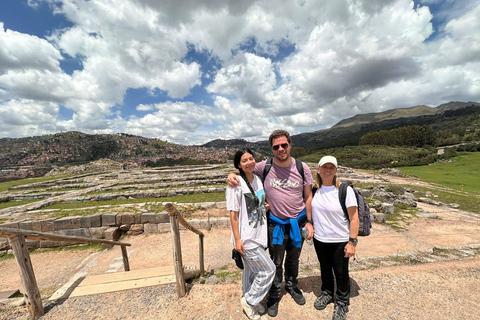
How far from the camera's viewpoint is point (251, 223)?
2744 mm

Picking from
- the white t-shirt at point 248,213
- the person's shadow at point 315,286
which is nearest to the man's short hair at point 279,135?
the white t-shirt at point 248,213

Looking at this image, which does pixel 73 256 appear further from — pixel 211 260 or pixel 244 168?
pixel 244 168

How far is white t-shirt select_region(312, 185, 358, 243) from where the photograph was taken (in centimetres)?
282

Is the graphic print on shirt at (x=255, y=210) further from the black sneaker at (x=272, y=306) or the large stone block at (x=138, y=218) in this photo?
the large stone block at (x=138, y=218)

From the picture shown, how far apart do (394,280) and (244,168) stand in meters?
4.17

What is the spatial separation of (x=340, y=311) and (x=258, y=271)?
160 cm

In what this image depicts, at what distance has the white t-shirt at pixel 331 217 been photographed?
9.25ft

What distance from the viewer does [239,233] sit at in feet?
9.18

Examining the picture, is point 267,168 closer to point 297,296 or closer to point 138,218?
point 297,296

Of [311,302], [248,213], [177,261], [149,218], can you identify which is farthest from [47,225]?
[311,302]

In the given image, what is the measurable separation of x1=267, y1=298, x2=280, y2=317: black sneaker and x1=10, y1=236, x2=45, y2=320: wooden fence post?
3886 millimetres

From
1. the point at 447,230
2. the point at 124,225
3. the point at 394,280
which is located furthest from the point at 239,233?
the point at 447,230

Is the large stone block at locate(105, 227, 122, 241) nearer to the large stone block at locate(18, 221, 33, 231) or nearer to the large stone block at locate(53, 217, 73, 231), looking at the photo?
the large stone block at locate(53, 217, 73, 231)

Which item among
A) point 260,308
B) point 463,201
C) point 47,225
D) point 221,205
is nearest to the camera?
point 260,308
